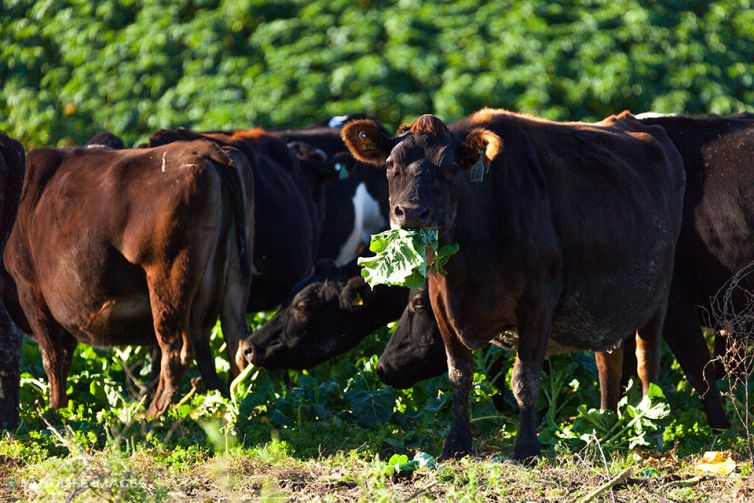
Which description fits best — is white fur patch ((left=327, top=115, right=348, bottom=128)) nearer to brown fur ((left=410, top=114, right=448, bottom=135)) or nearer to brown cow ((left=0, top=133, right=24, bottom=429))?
brown cow ((left=0, top=133, right=24, bottom=429))

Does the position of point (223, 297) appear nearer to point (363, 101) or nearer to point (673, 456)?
point (673, 456)

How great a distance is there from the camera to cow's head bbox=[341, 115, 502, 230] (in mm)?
6430

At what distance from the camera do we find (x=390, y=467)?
20.6ft

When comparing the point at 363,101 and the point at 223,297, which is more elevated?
the point at 223,297

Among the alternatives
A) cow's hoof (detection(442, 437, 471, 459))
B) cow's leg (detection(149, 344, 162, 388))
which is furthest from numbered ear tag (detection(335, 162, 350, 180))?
cow's hoof (detection(442, 437, 471, 459))

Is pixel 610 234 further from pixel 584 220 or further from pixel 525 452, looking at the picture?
pixel 525 452

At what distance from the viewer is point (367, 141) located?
687 centimetres

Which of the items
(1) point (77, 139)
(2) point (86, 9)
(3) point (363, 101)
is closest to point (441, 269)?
(3) point (363, 101)

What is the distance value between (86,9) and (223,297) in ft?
39.2

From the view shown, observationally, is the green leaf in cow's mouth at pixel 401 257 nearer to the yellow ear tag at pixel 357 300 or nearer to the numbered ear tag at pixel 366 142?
the numbered ear tag at pixel 366 142

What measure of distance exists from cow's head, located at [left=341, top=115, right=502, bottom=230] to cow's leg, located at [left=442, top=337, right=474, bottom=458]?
944 millimetres

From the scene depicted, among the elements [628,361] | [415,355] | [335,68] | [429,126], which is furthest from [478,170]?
[335,68]

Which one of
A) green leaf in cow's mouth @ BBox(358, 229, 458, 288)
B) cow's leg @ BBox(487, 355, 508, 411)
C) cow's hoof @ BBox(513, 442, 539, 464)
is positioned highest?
green leaf in cow's mouth @ BBox(358, 229, 458, 288)

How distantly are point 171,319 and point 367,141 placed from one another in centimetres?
211
